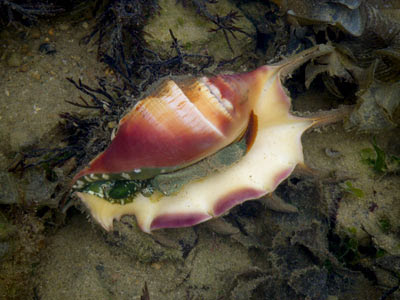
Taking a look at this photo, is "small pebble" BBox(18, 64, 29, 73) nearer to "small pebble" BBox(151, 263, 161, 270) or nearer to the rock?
the rock

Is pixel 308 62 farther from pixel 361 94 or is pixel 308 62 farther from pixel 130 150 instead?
pixel 130 150

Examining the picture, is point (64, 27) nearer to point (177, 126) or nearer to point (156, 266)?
point (177, 126)

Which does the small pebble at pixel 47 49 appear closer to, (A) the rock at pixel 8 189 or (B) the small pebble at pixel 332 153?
(A) the rock at pixel 8 189

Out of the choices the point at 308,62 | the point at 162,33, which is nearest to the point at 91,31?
the point at 162,33

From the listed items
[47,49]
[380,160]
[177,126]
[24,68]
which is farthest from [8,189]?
[380,160]

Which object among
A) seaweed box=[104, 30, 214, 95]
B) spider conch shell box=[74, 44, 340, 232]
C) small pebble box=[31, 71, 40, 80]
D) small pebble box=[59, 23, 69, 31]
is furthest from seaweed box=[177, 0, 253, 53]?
small pebble box=[31, 71, 40, 80]
